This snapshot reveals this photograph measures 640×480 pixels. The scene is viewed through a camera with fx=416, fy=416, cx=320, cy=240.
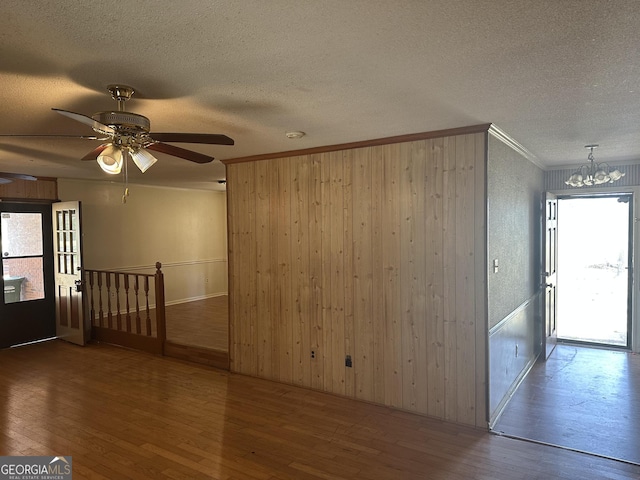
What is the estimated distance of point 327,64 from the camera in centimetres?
203

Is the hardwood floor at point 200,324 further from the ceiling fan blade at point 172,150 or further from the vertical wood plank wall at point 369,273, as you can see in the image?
the ceiling fan blade at point 172,150

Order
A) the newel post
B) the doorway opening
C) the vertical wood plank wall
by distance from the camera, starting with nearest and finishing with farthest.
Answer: the vertical wood plank wall, the newel post, the doorway opening

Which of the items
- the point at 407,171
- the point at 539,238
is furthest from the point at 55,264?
the point at 539,238

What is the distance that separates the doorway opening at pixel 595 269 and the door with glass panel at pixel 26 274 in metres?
7.47

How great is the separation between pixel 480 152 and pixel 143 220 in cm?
619

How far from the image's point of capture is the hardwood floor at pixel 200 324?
213 inches

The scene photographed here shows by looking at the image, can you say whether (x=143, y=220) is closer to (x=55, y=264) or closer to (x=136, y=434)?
(x=55, y=264)

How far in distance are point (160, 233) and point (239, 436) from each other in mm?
5480

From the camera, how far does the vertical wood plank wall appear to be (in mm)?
3354

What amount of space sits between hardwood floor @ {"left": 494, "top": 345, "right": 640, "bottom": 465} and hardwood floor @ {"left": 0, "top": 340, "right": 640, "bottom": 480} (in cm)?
23

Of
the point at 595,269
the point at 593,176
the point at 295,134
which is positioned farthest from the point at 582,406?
the point at 595,269

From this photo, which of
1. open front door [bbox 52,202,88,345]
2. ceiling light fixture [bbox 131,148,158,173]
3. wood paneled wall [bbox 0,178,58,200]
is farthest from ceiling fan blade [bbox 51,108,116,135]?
wood paneled wall [bbox 0,178,58,200]

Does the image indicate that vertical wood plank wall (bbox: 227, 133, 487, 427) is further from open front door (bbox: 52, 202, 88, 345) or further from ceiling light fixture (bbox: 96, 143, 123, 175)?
open front door (bbox: 52, 202, 88, 345)

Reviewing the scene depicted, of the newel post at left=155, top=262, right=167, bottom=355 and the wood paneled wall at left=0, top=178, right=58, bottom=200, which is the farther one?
the wood paneled wall at left=0, top=178, right=58, bottom=200
